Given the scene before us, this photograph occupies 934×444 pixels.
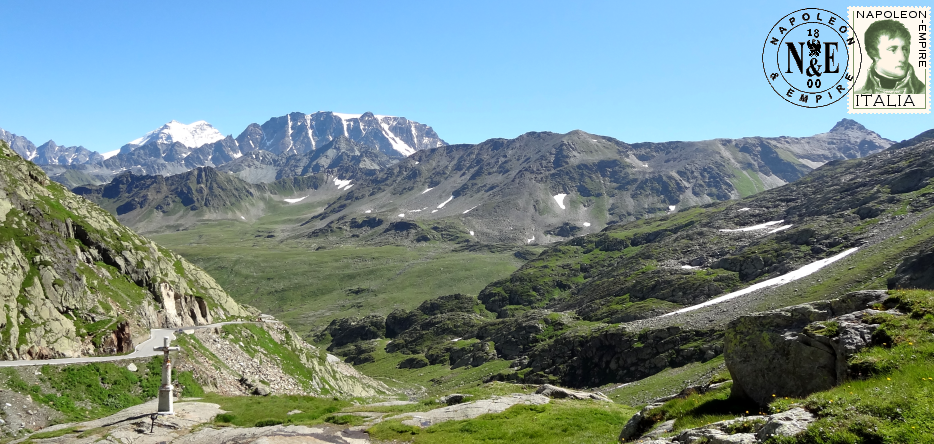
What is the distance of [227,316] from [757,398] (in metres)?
78.1

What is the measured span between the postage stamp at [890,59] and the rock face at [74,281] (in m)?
80.2

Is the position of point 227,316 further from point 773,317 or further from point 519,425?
point 773,317

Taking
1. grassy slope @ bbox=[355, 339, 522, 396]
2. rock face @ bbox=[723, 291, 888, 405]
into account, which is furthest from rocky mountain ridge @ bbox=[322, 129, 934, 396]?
rock face @ bbox=[723, 291, 888, 405]

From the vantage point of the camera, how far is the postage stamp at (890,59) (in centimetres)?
5555

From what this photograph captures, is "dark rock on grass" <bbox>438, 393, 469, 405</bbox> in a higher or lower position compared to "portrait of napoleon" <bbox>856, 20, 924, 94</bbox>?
lower

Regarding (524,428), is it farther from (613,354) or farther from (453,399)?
(613,354)

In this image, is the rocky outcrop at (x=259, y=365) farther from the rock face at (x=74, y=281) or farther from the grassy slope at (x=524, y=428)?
the grassy slope at (x=524, y=428)

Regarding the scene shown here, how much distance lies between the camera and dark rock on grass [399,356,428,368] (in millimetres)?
166387

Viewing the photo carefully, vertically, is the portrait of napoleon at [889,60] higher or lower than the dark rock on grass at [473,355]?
higher

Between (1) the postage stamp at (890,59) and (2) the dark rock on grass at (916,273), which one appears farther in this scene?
(2) the dark rock on grass at (916,273)

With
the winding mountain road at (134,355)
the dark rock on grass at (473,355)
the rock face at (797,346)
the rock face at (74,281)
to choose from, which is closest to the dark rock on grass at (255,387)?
the winding mountain road at (134,355)

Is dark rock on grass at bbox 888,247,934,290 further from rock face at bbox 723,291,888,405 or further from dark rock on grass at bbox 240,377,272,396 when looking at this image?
dark rock on grass at bbox 240,377,272,396

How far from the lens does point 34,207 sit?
60.1 metres

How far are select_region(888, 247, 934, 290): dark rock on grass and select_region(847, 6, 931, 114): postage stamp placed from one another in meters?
31.1
